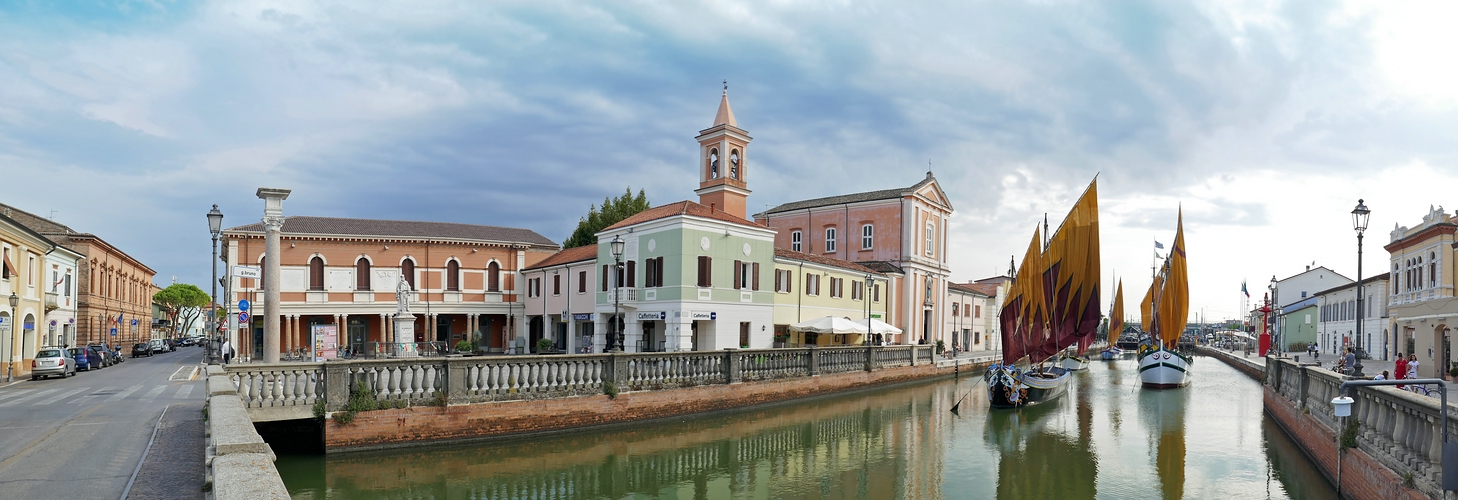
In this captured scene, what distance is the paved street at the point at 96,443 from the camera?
8.87 metres

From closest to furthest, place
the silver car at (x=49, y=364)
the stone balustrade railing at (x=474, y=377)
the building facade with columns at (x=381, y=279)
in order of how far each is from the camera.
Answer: the stone balustrade railing at (x=474, y=377) < the silver car at (x=49, y=364) < the building facade with columns at (x=381, y=279)

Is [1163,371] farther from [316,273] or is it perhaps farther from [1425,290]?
[316,273]

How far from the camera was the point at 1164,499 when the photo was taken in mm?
15227

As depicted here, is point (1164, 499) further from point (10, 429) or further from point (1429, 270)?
point (1429, 270)

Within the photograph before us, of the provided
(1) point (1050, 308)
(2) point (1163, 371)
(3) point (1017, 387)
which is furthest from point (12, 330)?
(2) point (1163, 371)

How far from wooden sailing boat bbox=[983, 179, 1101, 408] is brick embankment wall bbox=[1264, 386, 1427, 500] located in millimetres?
6135

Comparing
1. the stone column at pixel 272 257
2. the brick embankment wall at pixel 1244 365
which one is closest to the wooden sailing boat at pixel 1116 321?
the brick embankment wall at pixel 1244 365

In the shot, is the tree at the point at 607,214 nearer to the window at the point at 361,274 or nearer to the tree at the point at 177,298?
the window at the point at 361,274

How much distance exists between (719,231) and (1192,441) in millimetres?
19011

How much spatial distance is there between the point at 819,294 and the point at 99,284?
4737 centimetres

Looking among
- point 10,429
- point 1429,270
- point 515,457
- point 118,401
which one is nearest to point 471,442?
point 515,457

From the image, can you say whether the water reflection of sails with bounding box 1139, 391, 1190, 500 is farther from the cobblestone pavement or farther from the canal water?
the cobblestone pavement

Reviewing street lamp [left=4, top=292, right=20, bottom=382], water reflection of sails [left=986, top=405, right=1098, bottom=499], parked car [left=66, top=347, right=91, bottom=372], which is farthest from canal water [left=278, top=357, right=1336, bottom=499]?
parked car [left=66, top=347, right=91, bottom=372]

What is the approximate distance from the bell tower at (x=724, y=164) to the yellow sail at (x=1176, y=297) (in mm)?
20921
